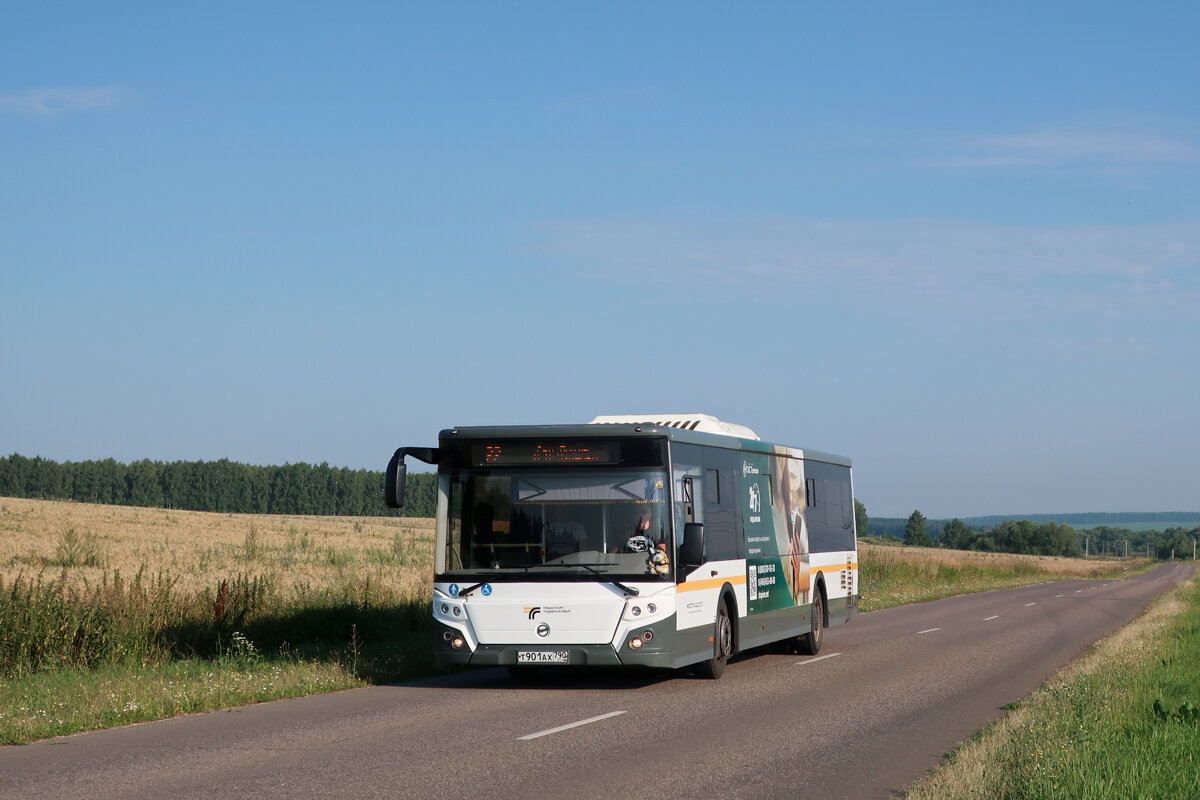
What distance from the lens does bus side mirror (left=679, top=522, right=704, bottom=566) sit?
14.6 meters

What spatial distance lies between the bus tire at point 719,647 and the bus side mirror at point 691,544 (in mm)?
1547

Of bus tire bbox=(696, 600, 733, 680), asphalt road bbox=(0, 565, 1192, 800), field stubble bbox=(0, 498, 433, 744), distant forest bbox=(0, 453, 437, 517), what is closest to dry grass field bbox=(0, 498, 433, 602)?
field stubble bbox=(0, 498, 433, 744)

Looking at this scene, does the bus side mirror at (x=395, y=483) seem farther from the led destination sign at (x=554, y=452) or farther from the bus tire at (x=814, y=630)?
the bus tire at (x=814, y=630)

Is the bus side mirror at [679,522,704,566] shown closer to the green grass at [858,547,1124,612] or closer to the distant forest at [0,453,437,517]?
the green grass at [858,547,1124,612]

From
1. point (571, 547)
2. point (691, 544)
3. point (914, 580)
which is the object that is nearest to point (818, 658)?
point (691, 544)

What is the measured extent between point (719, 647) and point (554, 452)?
3.42 metres

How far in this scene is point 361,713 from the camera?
40.5 feet

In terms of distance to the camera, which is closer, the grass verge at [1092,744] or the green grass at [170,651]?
the grass verge at [1092,744]

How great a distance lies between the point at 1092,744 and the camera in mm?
9148

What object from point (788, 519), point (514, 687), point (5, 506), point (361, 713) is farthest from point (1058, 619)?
point (5, 506)

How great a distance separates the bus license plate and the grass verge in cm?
467

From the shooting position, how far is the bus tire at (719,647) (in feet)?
52.0

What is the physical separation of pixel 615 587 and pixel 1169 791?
741 cm

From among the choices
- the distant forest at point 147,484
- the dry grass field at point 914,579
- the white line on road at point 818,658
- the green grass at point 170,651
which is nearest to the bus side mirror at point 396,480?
the green grass at point 170,651
